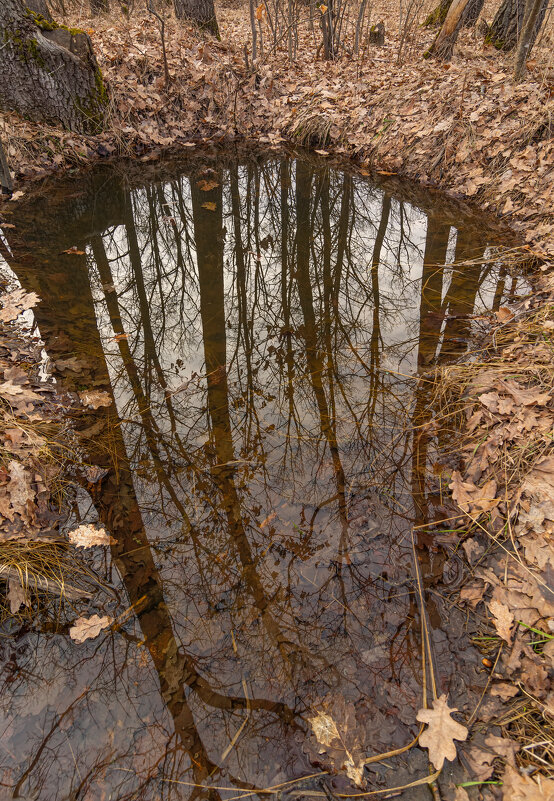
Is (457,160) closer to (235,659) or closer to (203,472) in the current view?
(203,472)

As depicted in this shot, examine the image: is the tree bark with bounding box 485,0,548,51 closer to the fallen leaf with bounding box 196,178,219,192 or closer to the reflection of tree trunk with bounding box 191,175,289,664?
the fallen leaf with bounding box 196,178,219,192

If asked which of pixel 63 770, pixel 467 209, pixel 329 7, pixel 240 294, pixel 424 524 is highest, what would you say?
pixel 329 7

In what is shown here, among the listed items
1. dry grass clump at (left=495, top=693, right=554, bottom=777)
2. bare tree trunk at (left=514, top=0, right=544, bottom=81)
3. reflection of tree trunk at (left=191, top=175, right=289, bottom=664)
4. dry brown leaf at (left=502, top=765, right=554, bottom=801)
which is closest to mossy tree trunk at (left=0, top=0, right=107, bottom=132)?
reflection of tree trunk at (left=191, top=175, right=289, bottom=664)

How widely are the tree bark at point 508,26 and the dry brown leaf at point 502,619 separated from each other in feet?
34.6

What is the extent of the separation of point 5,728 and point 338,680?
1.42 meters

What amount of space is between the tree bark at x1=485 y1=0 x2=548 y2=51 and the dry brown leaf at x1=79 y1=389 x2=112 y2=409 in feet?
33.2

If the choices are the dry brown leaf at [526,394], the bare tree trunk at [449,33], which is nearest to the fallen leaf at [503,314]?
the dry brown leaf at [526,394]

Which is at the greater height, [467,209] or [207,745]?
[467,209]

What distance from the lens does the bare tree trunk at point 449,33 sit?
7.69 metres

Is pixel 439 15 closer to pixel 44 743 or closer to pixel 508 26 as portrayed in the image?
pixel 508 26

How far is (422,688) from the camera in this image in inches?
76.3

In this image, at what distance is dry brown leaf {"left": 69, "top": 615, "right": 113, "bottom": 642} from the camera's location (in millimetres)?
2133

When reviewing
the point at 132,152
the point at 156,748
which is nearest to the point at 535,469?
the point at 156,748

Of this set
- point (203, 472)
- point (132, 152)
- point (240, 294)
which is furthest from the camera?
point (132, 152)
